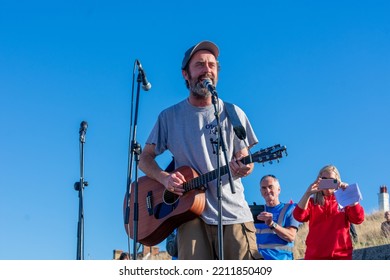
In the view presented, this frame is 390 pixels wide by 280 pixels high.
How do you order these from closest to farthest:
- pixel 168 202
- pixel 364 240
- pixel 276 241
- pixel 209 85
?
1. pixel 209 85
2. pixel 168 202
3. pixel 276 241
4. pixel 364 240

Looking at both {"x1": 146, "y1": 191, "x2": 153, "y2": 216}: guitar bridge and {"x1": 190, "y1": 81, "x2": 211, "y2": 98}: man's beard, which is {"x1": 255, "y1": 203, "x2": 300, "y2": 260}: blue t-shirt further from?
{"x1": 190, "y1": 81, "x2": 211, "y2": 98}: man's beard

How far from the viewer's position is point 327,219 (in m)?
6.88

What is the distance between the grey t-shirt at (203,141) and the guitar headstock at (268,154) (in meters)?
0.14

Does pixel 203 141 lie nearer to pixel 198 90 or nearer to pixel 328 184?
pixel 198 90

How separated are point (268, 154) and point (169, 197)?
1.13 metres

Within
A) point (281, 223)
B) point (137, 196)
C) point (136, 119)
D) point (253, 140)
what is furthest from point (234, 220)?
point (281, 223)

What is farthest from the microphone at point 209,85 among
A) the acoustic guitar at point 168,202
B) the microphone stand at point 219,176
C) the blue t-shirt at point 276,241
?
the blue t-shirt at point 276,241

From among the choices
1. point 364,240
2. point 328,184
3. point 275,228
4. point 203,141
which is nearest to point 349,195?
point 328,184

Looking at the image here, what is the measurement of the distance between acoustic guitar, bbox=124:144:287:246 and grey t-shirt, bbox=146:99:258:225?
0.24ft

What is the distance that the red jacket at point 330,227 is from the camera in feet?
22.1

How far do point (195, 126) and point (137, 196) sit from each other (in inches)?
39.1

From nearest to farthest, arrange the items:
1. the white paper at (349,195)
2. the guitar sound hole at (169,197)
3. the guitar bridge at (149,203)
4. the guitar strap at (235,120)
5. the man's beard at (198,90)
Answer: the guitar strap at (235,120) → the man's beard at (198,90) → the guitar sound hole at (169,197) → the white paper at (349,195) → the guitar bridge at (149,203)

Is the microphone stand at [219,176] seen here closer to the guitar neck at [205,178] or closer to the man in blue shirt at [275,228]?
the guitar neck at [205,178]
